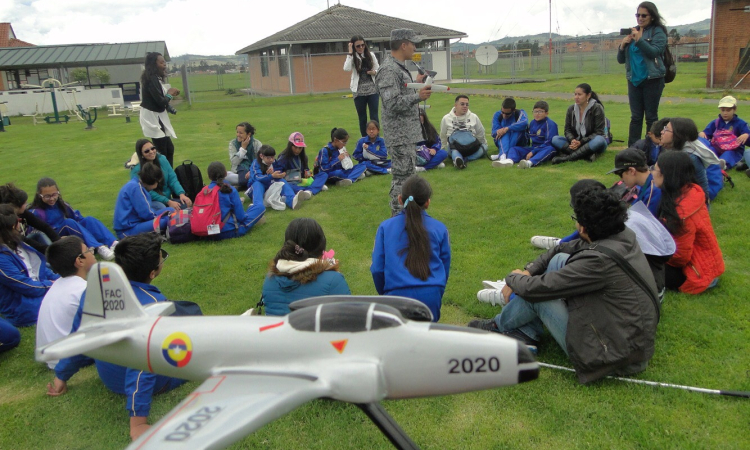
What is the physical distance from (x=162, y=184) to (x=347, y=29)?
3300cm

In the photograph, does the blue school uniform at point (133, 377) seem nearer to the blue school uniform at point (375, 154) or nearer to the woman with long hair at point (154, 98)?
the woman with long hair at point (154, 98)

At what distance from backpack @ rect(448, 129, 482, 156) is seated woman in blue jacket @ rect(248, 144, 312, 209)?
3569 millimetres

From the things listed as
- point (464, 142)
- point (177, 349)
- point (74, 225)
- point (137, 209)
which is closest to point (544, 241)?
point (177, 349)

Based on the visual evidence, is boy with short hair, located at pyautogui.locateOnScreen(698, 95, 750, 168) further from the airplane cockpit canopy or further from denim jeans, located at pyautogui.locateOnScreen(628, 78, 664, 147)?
the airplane cockpit canopy

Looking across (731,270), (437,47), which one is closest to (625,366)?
(731,270)

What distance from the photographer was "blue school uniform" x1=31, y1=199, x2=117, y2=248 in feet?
22.5

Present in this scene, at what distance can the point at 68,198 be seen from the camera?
10.5m

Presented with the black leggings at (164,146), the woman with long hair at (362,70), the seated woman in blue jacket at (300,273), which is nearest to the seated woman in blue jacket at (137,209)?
the black leggings at (164,146)

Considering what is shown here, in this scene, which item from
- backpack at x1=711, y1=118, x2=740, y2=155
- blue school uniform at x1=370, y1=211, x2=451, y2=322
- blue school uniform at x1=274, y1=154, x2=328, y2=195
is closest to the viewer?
blue school uniform at x1=370, y1=211, x2=451, y2=322

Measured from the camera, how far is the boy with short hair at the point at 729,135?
8.80 metres

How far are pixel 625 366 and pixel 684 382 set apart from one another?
16.8 inches

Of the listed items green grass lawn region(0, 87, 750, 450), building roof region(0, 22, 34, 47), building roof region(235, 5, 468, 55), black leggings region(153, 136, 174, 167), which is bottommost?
green grass lawn region(0, 87, 750, 450)

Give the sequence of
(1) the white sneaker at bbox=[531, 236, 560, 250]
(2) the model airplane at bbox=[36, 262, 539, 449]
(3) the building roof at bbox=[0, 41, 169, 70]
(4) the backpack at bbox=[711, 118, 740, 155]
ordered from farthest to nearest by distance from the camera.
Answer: (3) the building roof at bbox=[0, 41, 169, 70], (4) the backpack at bbox=[711, 118, 740, 155], (1) the white sneaker at bbox=[531, 236, 560, 250], (2) the model airplane at bbox=[36, 262, 539, 449]

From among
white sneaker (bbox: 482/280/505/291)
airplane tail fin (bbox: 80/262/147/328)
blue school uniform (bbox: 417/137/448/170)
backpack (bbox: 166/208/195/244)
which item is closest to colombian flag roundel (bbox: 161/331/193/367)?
airplane tail fin (bbox: 80/262/147/328)
